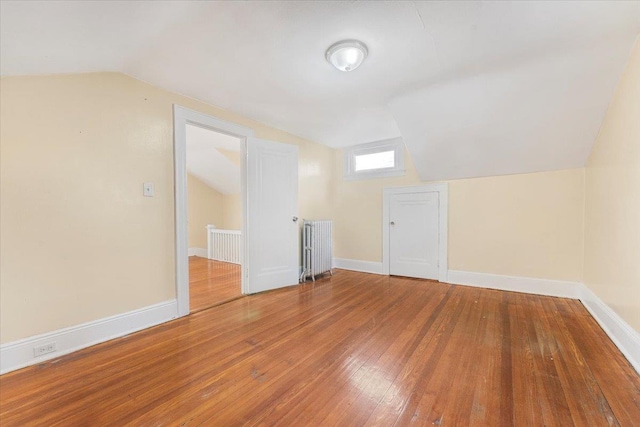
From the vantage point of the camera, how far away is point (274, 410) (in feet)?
4.00

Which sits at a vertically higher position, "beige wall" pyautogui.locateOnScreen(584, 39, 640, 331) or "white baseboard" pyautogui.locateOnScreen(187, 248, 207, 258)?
"beige wall" pyautogui.locateOnScreen(584, 39, 640, 331)

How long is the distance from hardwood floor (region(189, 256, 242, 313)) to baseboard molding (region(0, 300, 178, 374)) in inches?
13.7

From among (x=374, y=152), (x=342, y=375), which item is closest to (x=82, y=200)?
(x=342, y=375)

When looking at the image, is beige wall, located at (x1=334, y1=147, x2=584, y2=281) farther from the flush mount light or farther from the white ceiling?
the white ceiling

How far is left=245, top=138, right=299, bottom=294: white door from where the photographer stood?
3020 millimetres

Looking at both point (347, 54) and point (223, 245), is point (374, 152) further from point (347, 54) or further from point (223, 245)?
point (223, 245)

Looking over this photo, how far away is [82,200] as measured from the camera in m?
1.85

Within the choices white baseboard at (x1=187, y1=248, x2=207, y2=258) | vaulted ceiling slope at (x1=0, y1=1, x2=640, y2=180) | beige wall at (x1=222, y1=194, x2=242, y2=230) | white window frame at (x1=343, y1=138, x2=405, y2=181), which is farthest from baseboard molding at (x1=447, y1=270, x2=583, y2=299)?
white baseboard at (x1=187, y1=248, x2=207, y2=258)

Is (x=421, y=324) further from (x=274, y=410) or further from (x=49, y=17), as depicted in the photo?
(x=49, y=17)

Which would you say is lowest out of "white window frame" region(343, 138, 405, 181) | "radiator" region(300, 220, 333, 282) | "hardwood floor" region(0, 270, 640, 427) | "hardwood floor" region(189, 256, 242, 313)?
"hardwood floor" region(189, 256, 242, 313)

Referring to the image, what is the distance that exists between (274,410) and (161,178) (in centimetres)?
209

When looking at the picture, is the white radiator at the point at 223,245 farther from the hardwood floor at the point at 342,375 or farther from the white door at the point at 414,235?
the white door at the point at 414,235

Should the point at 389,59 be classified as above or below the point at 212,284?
above

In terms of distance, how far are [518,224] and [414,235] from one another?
1.24 meters
